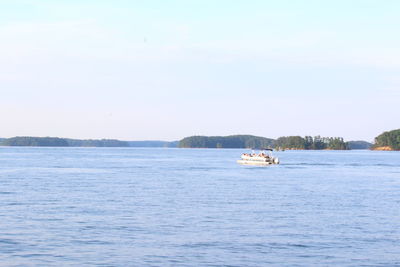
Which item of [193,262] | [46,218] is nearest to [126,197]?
[46,218]

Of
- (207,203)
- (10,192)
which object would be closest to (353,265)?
(207,203)

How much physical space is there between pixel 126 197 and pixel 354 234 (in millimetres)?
25100

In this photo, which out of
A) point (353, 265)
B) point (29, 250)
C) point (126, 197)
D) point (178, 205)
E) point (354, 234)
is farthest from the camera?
point (126, 197)

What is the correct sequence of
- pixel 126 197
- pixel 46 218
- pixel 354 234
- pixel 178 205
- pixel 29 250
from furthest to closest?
pixel 126 197, pixel 178 205, pixel 46 218, pixel 354 234, pixel 29 250

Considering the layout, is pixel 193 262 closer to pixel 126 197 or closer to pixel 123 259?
pixel 123 259

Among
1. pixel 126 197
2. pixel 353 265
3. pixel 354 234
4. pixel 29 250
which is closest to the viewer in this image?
pixel 353 265

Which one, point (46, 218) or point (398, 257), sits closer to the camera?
point (398, 257)

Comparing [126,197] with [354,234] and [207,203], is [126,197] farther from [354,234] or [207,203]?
[354,234]

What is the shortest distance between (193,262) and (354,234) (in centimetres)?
1153

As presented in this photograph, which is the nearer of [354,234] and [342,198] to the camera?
[354,234]

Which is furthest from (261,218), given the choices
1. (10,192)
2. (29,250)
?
(10,192)

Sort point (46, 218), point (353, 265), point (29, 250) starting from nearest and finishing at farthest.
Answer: point (353, 265) → point (29, 250) → point (46, 218)

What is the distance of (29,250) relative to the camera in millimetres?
29938

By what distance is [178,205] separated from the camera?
49094 millimetres
